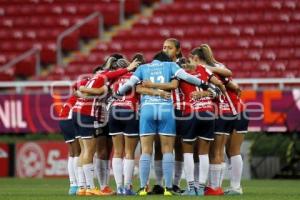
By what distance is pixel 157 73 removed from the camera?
48.1 ft

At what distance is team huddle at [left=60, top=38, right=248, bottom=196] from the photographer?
47.9ft

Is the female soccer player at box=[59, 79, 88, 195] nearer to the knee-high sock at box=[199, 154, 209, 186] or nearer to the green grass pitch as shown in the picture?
the green grass pitch

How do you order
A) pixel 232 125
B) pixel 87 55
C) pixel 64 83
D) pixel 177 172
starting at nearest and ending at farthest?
pixel 232 125 < pixel 177 172 < pixel 64 83 < pixel 87 55

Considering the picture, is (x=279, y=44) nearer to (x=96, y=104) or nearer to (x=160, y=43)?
(x=160, y=43)

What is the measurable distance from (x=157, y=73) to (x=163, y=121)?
0.72 meters

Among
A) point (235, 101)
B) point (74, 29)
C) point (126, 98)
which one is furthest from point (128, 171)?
point (74, 29)

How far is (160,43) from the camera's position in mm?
27984

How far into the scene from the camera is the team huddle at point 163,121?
14602mm

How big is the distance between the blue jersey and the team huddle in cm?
1

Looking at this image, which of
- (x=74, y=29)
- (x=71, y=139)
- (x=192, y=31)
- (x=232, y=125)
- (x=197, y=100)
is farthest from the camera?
(x=74, y=29)

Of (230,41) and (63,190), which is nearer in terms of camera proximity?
(63,190)

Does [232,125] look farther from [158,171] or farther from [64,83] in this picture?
[64,83]

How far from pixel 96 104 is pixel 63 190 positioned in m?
2.26

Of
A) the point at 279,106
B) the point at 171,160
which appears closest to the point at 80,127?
the point at 171,160
